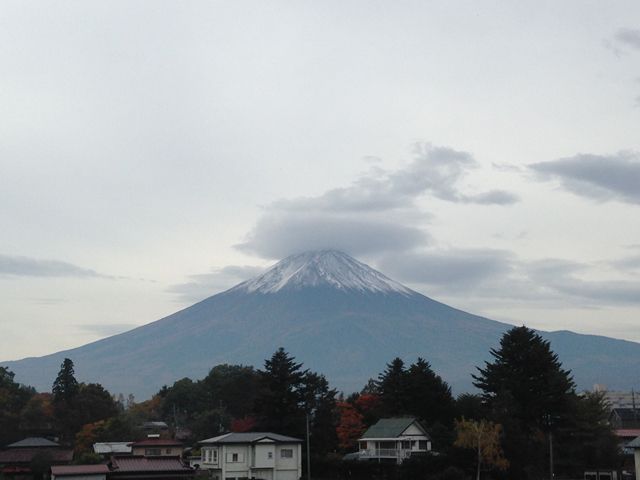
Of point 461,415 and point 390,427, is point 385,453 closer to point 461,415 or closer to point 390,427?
point 390,427

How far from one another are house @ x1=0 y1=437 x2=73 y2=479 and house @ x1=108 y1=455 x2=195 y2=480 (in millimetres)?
10366

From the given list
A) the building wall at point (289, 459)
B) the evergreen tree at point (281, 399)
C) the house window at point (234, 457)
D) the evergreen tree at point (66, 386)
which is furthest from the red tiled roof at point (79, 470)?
the evergreen tree at point (66, 386)

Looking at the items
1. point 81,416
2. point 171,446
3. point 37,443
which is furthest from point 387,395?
point 81,416

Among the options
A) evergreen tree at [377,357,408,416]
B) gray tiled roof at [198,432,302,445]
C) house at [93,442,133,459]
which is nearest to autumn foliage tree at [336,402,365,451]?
evergreen tree at [377,357,408,416]

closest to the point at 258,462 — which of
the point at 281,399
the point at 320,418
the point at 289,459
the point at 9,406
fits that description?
the point at 289,459

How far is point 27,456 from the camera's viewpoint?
7238 centimetres

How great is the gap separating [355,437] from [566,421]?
65.5 ft

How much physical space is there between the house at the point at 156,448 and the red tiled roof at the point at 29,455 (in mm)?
5551

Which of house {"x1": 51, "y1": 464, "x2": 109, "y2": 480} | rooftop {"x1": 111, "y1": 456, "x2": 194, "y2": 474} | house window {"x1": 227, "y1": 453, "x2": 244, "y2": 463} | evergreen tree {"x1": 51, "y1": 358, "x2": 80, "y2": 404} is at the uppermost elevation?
evergreen tree {"x1": 51, "y1": 358, "x2": 80, "y2": 404}

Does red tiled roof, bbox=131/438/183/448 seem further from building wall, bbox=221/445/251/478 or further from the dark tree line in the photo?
building wall, bbox=221/445/251/478

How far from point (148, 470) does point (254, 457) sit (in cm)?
743

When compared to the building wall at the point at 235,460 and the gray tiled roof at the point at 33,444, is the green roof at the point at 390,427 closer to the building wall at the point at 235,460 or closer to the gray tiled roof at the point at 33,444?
the building wall at the point at 235,460

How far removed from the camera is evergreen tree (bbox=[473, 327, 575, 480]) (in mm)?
67688

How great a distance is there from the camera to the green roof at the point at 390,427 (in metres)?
68.2
